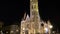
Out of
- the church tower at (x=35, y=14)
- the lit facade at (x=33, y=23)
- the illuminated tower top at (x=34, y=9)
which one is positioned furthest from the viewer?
the illuminated tower top at (x=34, y=9)

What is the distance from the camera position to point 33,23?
44312mm

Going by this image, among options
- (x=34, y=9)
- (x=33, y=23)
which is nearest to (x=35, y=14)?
(x=34, y=9)

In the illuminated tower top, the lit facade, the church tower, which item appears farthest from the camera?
the illuminated tower top

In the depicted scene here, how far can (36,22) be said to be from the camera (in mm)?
44594

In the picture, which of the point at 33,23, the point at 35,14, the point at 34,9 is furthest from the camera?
the point at 34,9

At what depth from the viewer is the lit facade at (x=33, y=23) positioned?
43.4 metres

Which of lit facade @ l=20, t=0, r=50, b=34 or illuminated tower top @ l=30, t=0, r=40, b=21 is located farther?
illuminated tower top @ l=30, t=0, r=40, b=21

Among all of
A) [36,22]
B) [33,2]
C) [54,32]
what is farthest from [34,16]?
[54,32]

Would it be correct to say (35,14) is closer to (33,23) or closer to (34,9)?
(34,9)

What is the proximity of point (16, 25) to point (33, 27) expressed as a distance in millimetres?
4752

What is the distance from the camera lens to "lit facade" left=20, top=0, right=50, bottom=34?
4340cm

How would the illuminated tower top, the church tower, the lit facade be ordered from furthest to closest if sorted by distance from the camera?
the illuminated tower top
the church tower
the lit facade

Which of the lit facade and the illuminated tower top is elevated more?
the illuminated tower top

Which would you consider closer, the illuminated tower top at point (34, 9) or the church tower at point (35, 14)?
the church tower at point (35, 14)
